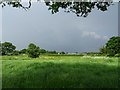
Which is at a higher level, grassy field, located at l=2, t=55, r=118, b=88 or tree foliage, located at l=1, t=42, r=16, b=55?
tree foliage, located at l=1, t=42, r=16, b=55

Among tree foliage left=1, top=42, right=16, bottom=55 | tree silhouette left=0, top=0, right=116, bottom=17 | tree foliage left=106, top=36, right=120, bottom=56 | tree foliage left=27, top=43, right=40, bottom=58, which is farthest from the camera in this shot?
tree foliage left=106, top=36, right=120, bottom=56

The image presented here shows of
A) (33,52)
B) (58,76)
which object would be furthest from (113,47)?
(58,76)

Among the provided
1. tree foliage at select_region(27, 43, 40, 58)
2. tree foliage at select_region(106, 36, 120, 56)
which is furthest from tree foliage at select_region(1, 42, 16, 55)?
tree foliage at select_region(106, 36, 120, 56)

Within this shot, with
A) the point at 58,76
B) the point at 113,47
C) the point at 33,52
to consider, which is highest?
the point at 113,47

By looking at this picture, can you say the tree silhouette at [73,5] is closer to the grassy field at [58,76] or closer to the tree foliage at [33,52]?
the grassy field at [58,76]

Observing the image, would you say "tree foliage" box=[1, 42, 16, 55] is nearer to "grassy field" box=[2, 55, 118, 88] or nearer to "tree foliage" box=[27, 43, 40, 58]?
"grassy field" box=[2, 55, 118, 88]

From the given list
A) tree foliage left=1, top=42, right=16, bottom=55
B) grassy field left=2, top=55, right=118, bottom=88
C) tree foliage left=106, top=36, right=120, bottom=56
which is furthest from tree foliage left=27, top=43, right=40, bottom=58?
grassy field left=2, top=55, right=118, bottom=88

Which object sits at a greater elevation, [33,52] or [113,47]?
[113,47]

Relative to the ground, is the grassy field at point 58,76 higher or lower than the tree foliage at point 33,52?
lower

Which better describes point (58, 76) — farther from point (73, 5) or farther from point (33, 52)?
point (33, 52)

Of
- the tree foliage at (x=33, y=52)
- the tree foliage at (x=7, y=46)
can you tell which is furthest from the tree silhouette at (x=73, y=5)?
the tree foliage at (x=33, y=52)

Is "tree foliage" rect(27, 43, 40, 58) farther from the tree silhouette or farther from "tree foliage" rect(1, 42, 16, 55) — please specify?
the tree silhouette

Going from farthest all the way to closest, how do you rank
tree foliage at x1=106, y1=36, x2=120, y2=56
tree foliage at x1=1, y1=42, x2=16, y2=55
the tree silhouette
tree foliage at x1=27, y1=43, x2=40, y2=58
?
tree foliage at x1=106, y1=36, x2=120, y2=56
tree foliage at x1=27, y1=43, x2=40, y2=58
tree foliage at x1=1, y1=42, x2=16, y2=55
the tree silhouette

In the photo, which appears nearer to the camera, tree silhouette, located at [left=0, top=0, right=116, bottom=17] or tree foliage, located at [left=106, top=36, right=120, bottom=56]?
tree silhouette, located at [left=0, top=0, right=116, bottom=17]
